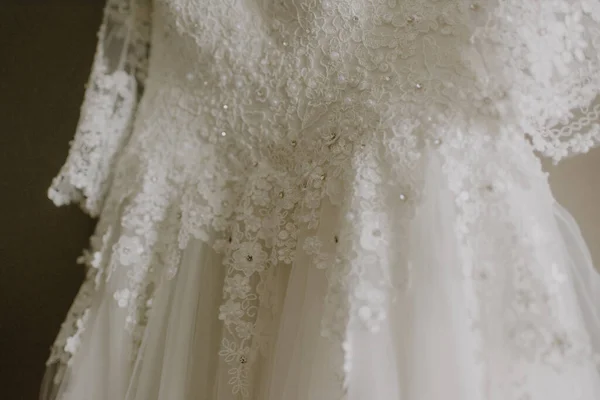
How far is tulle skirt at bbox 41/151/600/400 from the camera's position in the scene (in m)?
0.41

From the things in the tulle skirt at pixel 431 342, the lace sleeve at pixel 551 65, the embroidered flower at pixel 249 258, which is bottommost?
the tulle skirt at pixel 431 342

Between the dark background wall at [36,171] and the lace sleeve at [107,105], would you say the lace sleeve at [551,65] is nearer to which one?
the lace sleeve at [107,105]

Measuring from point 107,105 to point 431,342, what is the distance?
54cm

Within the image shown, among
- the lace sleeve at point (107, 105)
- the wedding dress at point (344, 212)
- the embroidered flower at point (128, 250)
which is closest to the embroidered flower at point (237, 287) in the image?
the wedding dress at point (344, 212)

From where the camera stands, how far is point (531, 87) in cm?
48

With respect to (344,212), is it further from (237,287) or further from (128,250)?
(128,250)

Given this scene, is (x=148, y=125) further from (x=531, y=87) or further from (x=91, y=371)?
(x=531, y=87)

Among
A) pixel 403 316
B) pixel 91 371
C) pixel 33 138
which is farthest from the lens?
pixel 33 138

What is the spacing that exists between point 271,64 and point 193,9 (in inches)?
4.9

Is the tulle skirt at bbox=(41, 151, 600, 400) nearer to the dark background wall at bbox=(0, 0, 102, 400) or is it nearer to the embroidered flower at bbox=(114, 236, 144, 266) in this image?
the embroidered flower at bbox=(114, 236, 144, 266)

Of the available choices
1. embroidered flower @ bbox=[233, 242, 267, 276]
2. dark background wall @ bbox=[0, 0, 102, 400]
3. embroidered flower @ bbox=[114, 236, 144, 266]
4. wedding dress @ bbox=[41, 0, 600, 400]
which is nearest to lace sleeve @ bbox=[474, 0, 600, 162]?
wedding dress @ bbox=[41, 0, 600, 400]

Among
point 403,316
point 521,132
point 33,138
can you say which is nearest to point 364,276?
point 403,316

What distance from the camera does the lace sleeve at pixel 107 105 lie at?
0.71 metres

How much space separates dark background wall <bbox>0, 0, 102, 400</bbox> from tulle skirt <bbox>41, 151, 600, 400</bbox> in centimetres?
31
